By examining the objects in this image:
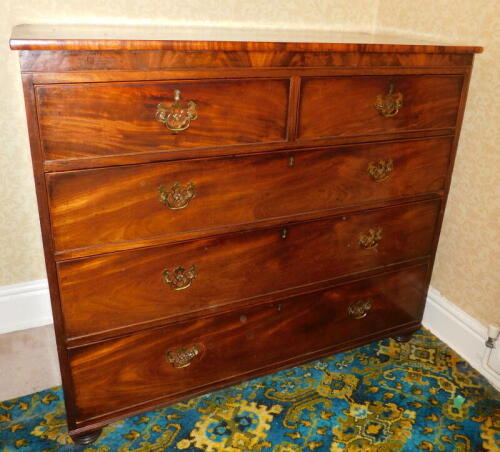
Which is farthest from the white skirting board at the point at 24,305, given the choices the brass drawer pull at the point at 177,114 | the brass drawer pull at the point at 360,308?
the brass drawer pull at the point at 360,308

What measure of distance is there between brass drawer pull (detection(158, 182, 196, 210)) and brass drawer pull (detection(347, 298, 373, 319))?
78cm

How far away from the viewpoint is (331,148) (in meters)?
1.45

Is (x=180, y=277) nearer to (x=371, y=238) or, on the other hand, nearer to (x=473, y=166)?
(x=371, y=238)

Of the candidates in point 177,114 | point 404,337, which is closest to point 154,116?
point 177,114

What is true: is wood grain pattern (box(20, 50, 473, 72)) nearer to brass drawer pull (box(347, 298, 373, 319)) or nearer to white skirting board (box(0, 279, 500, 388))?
brass drawer pull (box(347, 298, 373, 319))

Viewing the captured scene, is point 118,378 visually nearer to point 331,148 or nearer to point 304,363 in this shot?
point 304,363

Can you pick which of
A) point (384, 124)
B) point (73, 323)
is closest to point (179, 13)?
point (384, 124)

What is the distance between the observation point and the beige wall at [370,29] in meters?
1.64

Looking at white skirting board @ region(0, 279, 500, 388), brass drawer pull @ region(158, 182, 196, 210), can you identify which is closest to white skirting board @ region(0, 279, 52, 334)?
white skirting board @ region(0, 279, 500, 388)

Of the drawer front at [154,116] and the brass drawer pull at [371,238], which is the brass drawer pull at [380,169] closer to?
the brass drawer pull at [371,238]

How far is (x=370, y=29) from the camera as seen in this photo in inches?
80.7

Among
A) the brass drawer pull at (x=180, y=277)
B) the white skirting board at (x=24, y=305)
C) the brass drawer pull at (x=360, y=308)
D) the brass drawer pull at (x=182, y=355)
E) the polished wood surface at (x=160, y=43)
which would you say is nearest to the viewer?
the polished wood surface at (x=160, y=43)

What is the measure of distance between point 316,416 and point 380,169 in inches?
32.8

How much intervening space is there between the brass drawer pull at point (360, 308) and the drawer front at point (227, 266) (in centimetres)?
15
